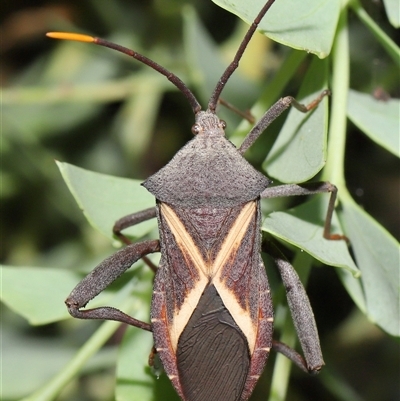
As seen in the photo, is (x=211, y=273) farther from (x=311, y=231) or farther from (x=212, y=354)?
(x=311, y=231)

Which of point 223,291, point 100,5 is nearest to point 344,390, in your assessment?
point 223,291

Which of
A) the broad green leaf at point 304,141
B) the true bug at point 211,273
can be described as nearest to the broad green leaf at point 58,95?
the true bug at point 211,273

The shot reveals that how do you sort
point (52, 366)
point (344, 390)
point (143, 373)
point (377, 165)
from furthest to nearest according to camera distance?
point (377, 165), point (52, 366), point (344, 390), point (143, 373)

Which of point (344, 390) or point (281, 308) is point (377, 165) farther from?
point (281, 308)

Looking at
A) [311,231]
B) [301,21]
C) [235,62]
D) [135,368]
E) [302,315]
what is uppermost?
[301,21]

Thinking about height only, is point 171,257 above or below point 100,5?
below

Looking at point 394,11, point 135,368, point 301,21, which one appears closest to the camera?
point 301,21

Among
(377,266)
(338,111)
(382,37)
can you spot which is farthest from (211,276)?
(382,37)
